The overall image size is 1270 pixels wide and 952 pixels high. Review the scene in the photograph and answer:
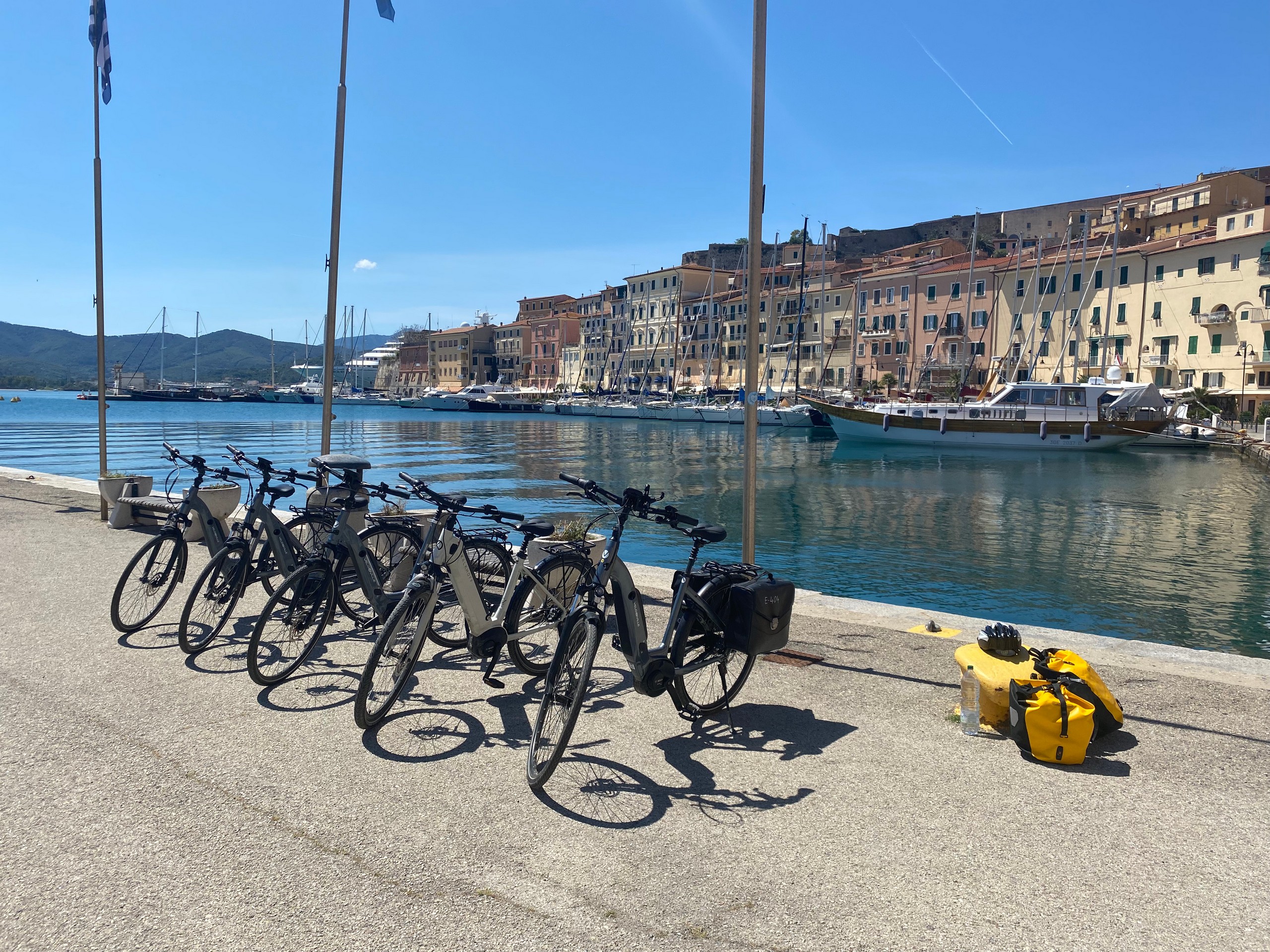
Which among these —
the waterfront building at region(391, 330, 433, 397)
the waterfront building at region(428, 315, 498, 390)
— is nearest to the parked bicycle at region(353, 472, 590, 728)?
the waterfront building at region(428, 315, 498, 390)

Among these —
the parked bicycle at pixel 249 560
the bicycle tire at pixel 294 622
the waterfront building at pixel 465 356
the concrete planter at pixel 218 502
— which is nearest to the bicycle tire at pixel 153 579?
the parked bicycle at pixel 249 560

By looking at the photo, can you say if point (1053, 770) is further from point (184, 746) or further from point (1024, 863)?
point (184, 746)

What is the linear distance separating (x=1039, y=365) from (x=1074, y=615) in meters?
66.4

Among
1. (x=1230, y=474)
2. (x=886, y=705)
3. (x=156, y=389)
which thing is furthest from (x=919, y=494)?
(x=156, y=389)

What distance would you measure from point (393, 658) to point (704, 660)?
167 cm

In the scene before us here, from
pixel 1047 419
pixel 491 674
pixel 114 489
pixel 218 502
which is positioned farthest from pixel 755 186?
pixel 1047 419

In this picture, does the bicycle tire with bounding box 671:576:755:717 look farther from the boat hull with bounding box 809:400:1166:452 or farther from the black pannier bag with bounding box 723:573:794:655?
the boat hull with bounding box 809:400:1166:452

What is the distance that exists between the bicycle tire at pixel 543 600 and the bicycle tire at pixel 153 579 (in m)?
2.96

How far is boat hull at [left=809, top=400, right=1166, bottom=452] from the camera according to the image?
5538 centimetres

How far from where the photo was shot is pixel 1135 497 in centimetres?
3194

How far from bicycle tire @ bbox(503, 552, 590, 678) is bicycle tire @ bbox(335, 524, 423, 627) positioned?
1.08 metres

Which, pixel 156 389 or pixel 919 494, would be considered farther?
pixel 156 389

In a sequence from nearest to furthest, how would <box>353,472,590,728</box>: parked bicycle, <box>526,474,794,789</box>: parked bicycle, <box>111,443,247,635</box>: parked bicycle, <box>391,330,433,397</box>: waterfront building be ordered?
1. <box>526,474,794,789</box>: parked bicycle
2. <box>353,472,590,728</box>: parked bicycle
3. <box>111,443,247,635</box>: parked bicycle
4. <box>391,330,433,397</box>: waterfront building

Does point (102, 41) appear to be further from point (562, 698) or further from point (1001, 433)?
point (1001, 433)
